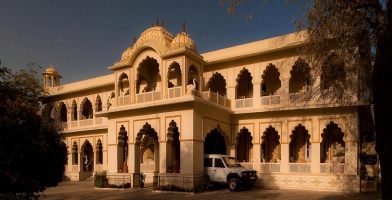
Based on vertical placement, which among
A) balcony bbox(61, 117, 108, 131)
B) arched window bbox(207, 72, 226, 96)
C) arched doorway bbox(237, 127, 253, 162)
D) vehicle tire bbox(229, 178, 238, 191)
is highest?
arched window bbox(207, 72, 226, 96)

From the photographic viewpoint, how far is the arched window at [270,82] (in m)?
20.1

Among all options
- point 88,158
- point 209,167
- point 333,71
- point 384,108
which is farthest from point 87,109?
point 384,108

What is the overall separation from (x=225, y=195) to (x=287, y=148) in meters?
5.15

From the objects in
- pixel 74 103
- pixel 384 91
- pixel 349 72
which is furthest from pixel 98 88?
pixel 384 91

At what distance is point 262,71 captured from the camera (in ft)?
62.4

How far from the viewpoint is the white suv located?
16.3m

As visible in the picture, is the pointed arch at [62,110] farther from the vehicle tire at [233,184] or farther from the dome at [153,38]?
the vehicle tire at [233,184]

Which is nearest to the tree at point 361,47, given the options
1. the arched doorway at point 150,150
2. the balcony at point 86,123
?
the arched doorway at point 150,150

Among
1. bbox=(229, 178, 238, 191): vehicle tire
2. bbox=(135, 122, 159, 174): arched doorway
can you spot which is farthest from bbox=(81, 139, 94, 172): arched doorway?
bbox=(229, 178, 238, 191): vehicle tire

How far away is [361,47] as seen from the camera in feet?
34.1

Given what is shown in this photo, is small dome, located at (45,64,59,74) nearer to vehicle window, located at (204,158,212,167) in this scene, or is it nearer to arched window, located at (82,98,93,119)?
arched window, located at (82,98,93,119)

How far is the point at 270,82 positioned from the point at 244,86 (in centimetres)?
178

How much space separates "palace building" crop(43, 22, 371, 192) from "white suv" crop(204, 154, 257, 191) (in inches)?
25.8

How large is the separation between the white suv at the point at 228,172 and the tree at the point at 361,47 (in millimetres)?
6339
